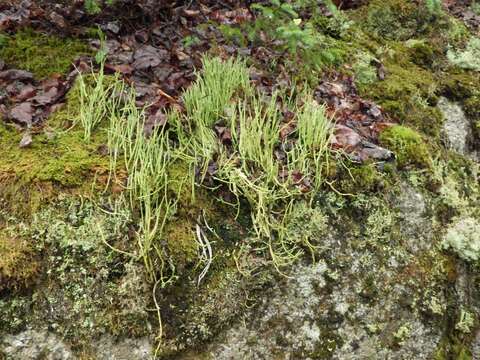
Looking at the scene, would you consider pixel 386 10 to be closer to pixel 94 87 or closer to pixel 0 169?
pixel 94 87

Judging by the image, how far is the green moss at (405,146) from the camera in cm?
314

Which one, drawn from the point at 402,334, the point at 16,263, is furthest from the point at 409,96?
the point at 16,263

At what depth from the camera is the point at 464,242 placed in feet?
9.86

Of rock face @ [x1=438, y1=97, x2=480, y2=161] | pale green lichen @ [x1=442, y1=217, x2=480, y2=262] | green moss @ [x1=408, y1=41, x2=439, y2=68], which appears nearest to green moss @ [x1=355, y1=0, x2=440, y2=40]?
green moss @ [x1=408, y1=41, x2=439, y2=68]

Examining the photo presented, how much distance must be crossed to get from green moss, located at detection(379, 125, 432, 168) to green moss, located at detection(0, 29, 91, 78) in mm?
2195

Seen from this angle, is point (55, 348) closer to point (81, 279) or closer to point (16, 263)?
point (81, 279)

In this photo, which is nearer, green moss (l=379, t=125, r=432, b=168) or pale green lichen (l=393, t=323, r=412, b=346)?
pale green lichen (l=393, t=323, r=412, b=346)

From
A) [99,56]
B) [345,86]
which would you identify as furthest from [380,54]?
[99,56]

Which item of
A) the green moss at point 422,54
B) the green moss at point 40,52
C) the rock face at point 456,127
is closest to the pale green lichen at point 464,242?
the rock face at point 456,127

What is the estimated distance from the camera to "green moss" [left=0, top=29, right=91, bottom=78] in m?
3.18

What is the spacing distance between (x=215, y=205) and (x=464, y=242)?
1.64m

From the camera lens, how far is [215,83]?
300cm

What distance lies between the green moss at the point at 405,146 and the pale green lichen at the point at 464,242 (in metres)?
0.48

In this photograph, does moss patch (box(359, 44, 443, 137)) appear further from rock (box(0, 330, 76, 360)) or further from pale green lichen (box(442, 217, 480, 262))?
rock (box(0, 330, 76, 360))
